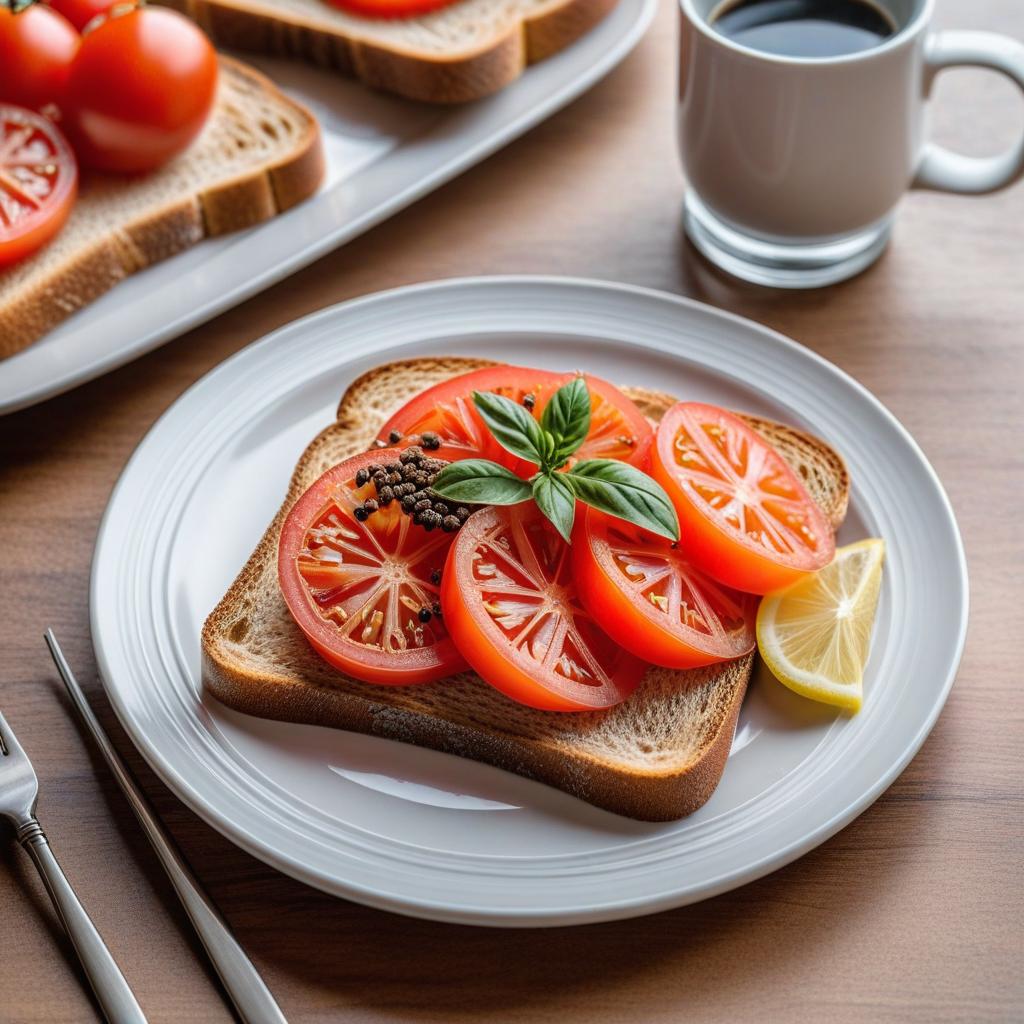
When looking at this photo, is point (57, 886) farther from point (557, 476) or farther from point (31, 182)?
point (31, 182)

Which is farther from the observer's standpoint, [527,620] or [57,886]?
[527,620]

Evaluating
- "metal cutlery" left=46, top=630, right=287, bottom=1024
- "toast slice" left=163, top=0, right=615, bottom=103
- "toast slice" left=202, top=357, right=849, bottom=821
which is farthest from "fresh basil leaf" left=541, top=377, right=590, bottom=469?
"toast slice" left=163, top=0, right=615, bottom=103

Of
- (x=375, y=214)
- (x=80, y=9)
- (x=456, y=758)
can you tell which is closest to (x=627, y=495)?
(x=456, y=758)

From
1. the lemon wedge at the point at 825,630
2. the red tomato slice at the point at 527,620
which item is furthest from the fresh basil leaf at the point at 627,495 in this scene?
the lemon wedge at the point at 825,630

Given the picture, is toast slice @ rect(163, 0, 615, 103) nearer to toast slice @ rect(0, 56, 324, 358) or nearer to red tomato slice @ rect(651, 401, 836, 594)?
toast slice @ rect(0, 56, 324, 358)

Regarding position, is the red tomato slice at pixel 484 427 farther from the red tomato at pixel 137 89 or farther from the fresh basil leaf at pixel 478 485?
the red tomato at pixel 137 89

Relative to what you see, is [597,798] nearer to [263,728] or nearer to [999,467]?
[263,728]
